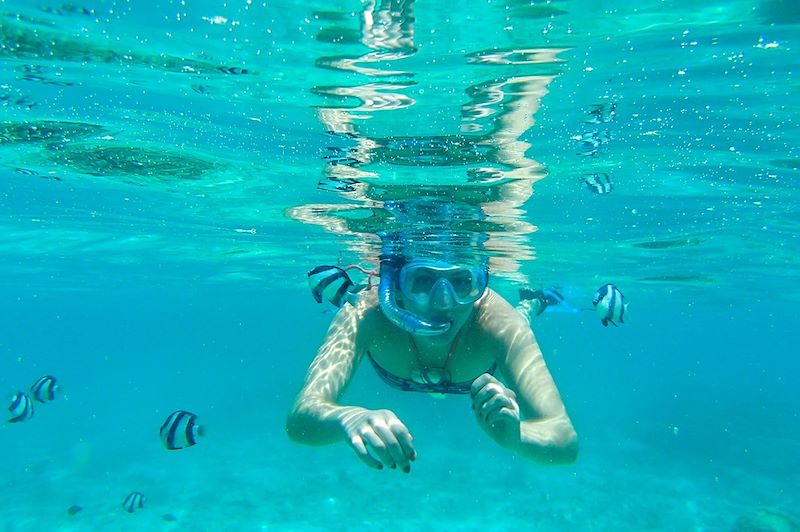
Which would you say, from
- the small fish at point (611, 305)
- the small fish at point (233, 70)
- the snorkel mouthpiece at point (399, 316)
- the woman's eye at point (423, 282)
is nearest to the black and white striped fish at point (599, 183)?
the small fish at point (611, 305)

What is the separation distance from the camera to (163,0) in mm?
6008

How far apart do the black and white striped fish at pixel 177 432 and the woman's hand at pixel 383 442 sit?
16.7 feet

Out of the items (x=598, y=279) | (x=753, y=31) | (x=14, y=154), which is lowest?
(x=598, y=279)

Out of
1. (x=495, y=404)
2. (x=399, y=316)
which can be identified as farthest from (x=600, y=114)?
(x=495, y=404)

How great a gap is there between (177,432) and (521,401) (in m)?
4.98

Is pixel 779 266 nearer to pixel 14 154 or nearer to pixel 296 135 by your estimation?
pixel 296 135

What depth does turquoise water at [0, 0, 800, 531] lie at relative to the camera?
6605 mm

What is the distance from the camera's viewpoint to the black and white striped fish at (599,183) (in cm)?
1189

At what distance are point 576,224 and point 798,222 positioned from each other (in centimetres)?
691

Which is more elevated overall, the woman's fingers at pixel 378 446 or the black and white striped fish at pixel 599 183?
the black and white striped fish at pixel 599 183

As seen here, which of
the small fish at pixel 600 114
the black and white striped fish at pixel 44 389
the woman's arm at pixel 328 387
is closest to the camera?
the woman's arm at pixel 328 387

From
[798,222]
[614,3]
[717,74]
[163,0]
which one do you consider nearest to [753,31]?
[717,74]

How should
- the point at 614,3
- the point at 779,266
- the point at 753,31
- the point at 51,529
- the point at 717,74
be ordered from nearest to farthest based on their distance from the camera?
1. the point at 614,3
2. the point at 753,31
3. the point at 717,74
4. the point at 51,529
5. the point at 779,266

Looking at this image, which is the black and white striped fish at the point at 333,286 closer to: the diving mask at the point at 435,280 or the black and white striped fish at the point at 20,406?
the diving mask at the point at 435,280
